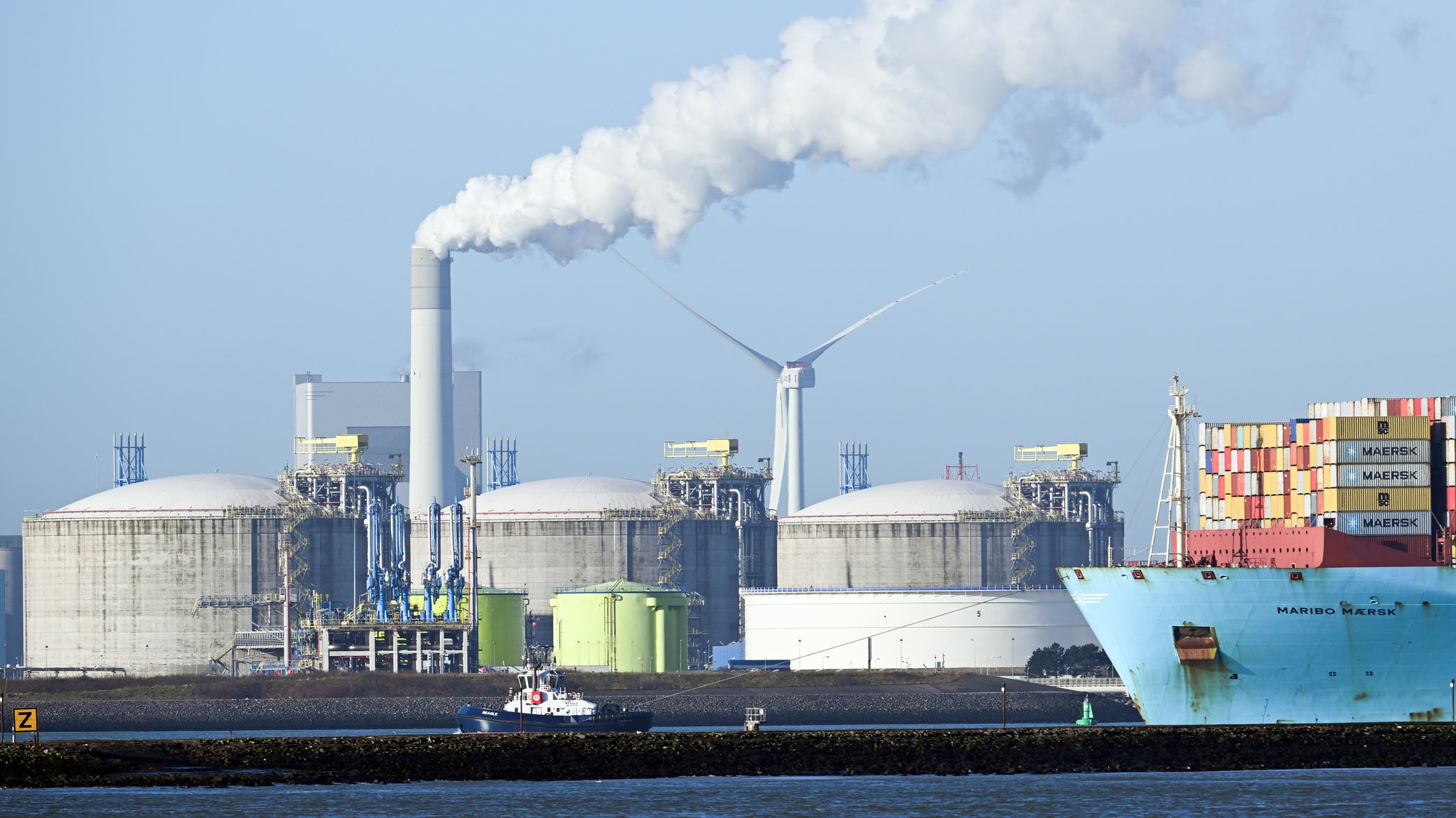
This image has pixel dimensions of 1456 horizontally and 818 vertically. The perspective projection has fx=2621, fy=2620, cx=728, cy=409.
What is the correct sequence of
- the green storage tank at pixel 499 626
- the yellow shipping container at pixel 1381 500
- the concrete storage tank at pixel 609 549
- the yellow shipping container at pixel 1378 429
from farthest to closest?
the concrete storage tank at pixel 609 549, the green storage tank at pixel 499 626, the yellow shipping container at pixel 1381 500, the yellow shipping container at pixel 1378 429

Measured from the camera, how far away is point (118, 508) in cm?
18788

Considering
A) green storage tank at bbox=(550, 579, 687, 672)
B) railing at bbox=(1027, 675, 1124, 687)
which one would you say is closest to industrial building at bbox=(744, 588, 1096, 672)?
railing at bbox=(1027, 675, 1124, 687)

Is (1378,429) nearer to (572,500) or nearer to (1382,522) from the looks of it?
(1382,522)

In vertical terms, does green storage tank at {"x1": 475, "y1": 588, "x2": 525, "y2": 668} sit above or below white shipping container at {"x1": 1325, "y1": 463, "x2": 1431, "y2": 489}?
below

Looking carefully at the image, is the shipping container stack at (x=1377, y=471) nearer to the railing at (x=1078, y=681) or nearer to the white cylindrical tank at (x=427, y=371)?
the railing at (x=1078, y=681)

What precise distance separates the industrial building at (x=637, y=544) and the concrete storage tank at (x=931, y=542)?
15.4 feet

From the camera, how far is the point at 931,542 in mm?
186750

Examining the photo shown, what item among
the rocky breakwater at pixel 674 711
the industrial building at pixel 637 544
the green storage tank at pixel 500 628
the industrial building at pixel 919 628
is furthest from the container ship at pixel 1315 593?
the industrial building at pixel 637 544

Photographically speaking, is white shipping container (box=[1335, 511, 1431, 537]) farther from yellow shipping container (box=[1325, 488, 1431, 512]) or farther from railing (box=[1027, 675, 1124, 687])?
railing (box=[1027, 675, 1124, 687])

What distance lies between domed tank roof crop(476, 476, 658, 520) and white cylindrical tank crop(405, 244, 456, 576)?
565cm

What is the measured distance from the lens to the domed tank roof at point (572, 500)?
19200 centimetres

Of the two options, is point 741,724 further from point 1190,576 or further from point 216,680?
point 1190,576

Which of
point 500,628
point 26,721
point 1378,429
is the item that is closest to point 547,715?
point 26,721

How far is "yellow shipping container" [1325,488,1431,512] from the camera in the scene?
10025 centimetres
